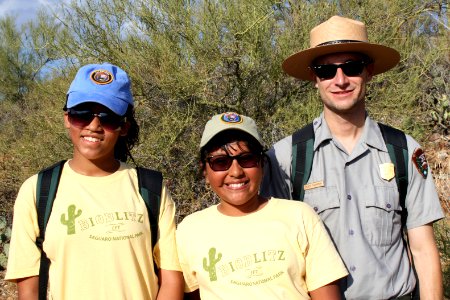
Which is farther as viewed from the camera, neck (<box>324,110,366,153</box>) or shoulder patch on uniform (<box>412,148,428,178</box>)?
neck (<box>324,110,366,153</box>)

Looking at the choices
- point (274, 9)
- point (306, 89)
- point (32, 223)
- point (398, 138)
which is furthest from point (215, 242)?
point (274, 9)

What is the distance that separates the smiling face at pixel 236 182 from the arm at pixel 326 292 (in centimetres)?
45

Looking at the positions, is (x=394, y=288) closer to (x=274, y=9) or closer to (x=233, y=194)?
(x=233, y=194)

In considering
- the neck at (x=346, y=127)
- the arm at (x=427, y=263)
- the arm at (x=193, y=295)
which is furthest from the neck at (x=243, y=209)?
the arm at (x=427, y=263)

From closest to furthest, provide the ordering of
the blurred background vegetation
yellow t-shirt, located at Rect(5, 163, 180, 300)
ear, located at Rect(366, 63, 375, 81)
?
yellow t-shirt, located at Rect(5, 163, 180, 300)
ear, located at Rect(366, 63, 375, 81)
the blurred background vegetation

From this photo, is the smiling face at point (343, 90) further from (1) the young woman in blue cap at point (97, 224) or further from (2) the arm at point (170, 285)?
(2) the arm at point (170, 285)

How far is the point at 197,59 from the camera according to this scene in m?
6.76

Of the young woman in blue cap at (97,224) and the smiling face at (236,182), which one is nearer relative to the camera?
the young woman in blue cap at (97,224)

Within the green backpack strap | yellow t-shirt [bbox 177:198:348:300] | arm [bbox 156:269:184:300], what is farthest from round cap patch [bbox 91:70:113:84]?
arm [bbox 156:269:184:300]

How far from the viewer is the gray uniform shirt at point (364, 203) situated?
2.38m

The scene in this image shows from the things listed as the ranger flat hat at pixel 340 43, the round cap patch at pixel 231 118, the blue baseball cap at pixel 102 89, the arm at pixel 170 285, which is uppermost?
the ranger flat hat at pixel 340 43

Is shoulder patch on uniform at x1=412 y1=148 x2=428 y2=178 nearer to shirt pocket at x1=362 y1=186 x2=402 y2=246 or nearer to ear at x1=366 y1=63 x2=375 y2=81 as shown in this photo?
shirt pocket at x1=362 y1=186 x2=402 y2=246

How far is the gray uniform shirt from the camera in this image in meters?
2.38

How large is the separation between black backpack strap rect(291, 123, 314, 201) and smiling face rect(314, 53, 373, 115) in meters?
0.19
